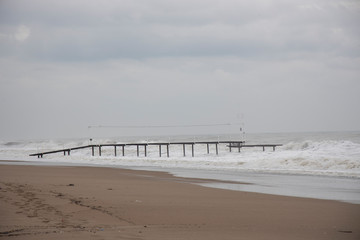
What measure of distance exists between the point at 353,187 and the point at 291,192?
2.45 meters

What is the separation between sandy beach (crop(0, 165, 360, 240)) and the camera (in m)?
6.02

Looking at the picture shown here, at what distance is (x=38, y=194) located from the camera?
31.0 feet

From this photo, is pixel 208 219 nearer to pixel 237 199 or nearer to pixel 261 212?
pixel 261 212

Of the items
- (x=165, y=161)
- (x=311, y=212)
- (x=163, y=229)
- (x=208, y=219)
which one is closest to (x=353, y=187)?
(x=311, y=212)

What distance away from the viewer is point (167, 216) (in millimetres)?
7438

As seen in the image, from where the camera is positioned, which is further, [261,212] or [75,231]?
[261,212]

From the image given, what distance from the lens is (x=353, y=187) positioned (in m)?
12.9

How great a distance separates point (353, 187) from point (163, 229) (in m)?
8.57

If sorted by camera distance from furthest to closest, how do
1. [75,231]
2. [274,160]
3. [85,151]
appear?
[85,151] < [274,160] < [75,231]


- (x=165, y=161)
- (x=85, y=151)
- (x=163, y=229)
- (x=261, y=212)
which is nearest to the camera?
(x=163, y=229)

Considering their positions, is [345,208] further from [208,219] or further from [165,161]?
[165,161]

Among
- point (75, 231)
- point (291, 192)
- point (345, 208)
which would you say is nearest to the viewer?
point (75, 231)

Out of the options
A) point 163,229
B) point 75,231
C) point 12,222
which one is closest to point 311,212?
point 163,229

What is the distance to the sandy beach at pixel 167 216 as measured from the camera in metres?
6.02
